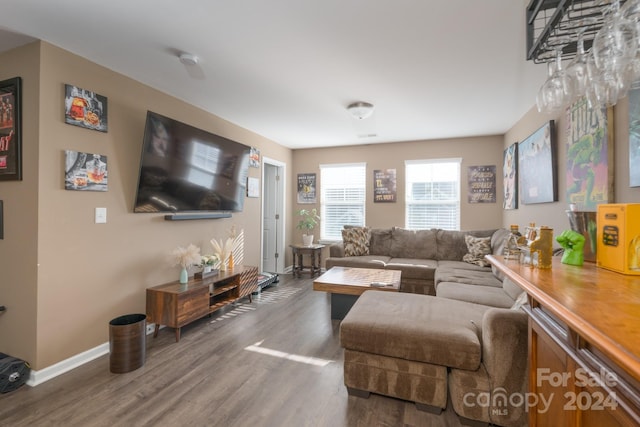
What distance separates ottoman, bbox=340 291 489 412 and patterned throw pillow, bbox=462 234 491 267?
2240mm

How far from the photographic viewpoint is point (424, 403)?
1.71 m

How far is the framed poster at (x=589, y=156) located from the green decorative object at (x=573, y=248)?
0.67 metres

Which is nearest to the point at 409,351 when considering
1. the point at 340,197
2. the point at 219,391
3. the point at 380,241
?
the point at 219,391

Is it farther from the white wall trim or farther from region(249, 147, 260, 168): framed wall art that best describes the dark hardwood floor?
region(249, 147, 260, 168): framed wall art

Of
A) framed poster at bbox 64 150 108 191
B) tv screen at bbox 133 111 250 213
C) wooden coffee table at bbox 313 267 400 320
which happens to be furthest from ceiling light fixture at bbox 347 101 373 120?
framed poster at bbox 64 150 108 191

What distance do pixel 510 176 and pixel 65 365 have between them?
5381 millimetres

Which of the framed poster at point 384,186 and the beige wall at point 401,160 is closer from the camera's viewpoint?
the beige wall at point 401,160

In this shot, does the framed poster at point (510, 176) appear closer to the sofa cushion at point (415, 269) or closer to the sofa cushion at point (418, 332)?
the sofa cushion at point (415, 269)

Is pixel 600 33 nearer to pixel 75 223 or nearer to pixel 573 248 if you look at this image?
pixel 573 248

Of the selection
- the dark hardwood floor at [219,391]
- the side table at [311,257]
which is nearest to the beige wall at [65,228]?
the dark hardwood floor at [219,391]

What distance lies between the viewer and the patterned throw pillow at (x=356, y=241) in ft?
15.1

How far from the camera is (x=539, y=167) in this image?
304 cm

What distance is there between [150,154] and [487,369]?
3.09m

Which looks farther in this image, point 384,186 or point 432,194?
point 384,186
